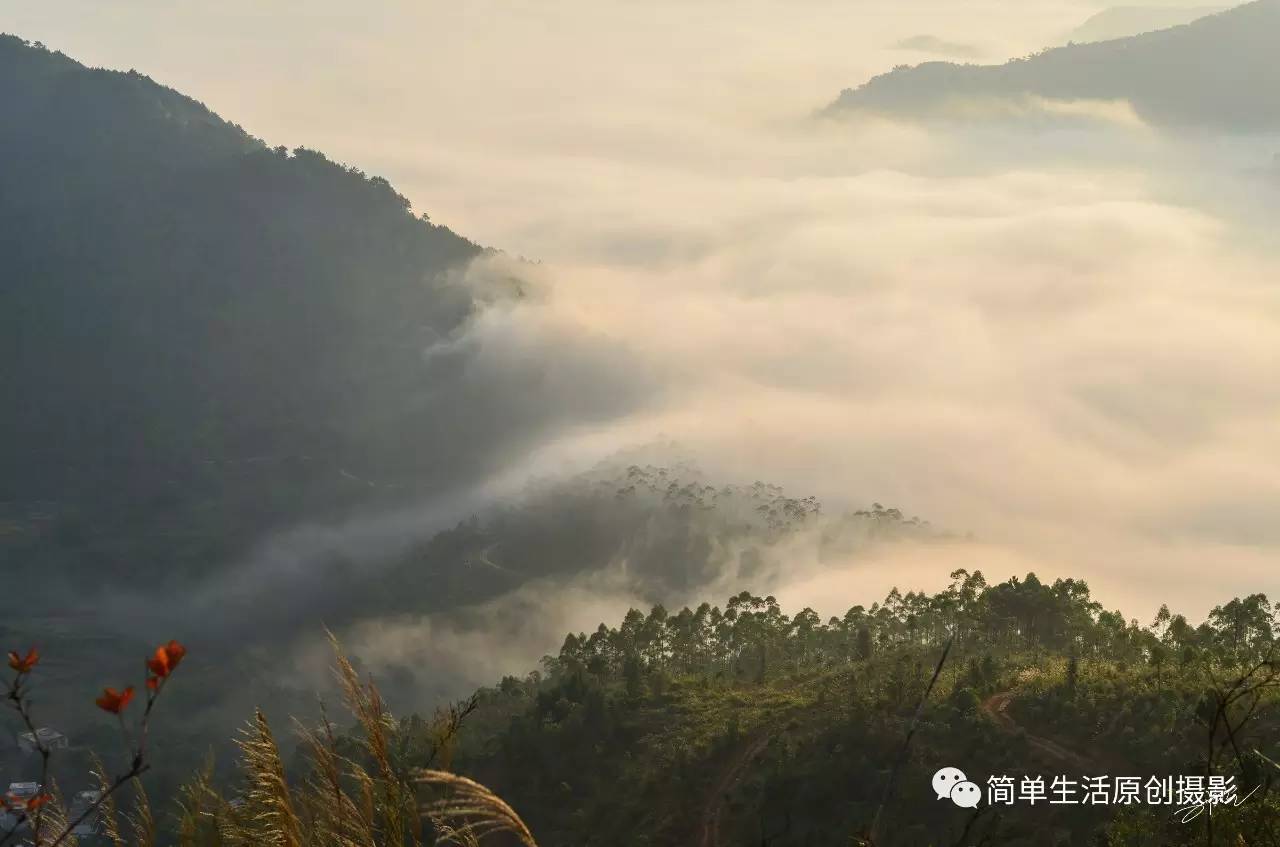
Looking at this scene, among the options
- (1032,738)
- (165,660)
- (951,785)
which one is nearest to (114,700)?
(165,660)

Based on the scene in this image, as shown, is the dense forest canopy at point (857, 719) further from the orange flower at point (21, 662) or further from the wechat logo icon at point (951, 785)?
the orange flower at point (21, 662)

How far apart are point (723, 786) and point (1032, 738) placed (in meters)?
10.5

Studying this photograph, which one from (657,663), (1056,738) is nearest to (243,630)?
(657,663)

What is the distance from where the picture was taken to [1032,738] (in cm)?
3622

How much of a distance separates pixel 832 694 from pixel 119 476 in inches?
7168

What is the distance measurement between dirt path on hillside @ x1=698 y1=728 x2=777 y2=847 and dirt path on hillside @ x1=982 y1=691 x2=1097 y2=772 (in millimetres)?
7977

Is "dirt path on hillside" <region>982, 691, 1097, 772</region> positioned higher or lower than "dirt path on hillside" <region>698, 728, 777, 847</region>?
higher

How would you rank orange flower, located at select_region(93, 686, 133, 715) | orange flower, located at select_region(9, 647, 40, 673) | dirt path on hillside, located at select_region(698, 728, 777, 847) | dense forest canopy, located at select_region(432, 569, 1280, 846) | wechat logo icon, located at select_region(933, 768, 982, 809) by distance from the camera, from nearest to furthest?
1. orange flower, located at select_region(93, 686, 133, 715)
2. orange flower, located at select_region(9, 647, 40, 673)
3. wechat logo icon, located at select_region(933, 768, 982, 809)
4. dense forest canopy, located at select_region(432, 569, 1280, 846)
5. dirt path on hillside, located at select_region(698, 728, 777, 847)

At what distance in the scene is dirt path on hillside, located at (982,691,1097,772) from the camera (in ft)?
113

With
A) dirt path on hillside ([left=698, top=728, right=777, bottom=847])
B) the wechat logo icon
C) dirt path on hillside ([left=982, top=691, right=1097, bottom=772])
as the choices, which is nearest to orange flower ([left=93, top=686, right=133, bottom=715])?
the wechat logo icon

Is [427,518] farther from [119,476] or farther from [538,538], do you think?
[119,476]

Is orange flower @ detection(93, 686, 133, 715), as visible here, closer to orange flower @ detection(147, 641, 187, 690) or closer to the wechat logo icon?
orange flower @ detection(147, 641, 187, 690)

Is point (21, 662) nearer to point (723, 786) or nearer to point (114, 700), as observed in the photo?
point (114, 700)

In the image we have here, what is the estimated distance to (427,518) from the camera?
19775 cm
